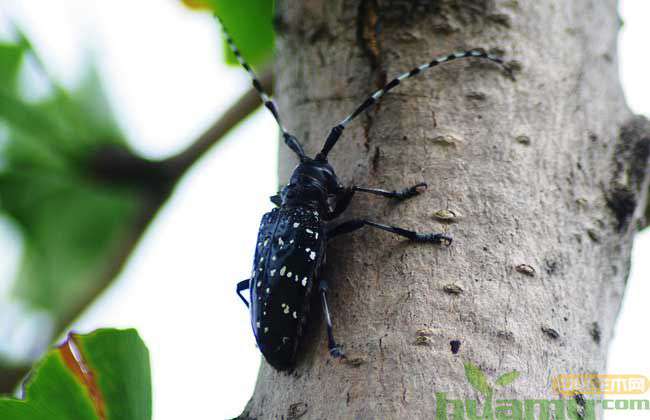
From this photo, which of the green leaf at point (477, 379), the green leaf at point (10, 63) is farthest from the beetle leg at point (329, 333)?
the green leaf at point (10, 63)

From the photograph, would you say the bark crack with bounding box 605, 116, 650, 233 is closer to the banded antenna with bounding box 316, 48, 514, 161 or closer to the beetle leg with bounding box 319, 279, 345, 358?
the banded antenna with bounding box 316, 48, 514, 161

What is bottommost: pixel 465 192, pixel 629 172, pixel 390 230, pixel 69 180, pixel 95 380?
pixel 95 380

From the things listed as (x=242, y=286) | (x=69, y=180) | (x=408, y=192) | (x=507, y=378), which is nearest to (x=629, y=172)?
(x=408, y=192)

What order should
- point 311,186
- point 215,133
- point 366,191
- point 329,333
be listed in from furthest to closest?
1. point 215,133
2. point 311,186
3. point 366,191
4. point 329,333

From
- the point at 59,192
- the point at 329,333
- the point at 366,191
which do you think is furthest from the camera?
the point at 59,192

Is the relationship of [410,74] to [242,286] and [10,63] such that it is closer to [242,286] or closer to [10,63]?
[242,286]

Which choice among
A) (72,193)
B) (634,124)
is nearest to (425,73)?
(634,124)
